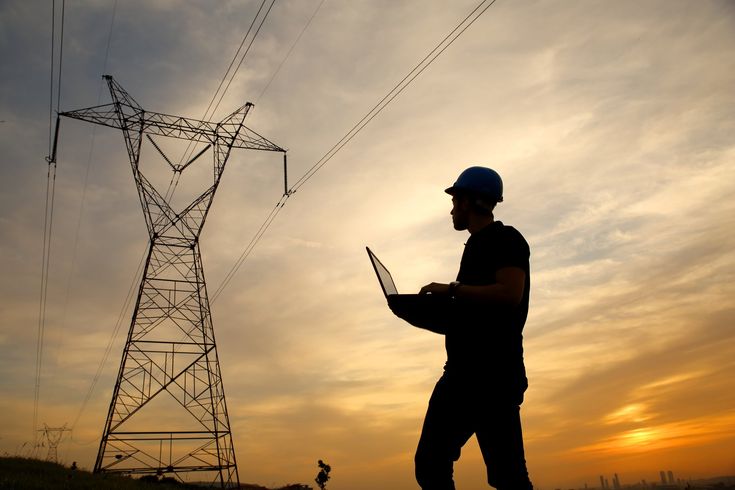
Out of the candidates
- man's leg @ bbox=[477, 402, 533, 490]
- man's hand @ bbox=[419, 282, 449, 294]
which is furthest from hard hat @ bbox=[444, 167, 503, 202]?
man's leg @ bbox=[477, 402, 533, 490]

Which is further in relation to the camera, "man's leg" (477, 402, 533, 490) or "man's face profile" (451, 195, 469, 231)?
"man's face profile" (451, 195, 469, 231)

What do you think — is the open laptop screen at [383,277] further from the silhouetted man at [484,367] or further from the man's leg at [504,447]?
the man's leg at [504,447]

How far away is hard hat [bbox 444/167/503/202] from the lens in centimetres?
426

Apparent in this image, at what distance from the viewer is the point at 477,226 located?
428cm

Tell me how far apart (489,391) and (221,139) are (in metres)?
24.0

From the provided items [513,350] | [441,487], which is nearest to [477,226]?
[513,350]

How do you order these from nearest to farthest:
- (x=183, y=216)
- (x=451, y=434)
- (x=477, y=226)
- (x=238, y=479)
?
(x=451, y=434) → (x=477, y=226) → (x=238, y=479) → (x=183, y=216)

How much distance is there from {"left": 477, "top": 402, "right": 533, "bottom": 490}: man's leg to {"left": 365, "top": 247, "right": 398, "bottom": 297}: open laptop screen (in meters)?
1.00

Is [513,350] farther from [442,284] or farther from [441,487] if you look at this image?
[441,487]

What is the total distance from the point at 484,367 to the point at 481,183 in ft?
4.35

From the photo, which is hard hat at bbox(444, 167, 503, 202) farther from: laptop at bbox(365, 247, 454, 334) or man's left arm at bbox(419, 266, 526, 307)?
laptop at bbox(365, 247, 454, 334)

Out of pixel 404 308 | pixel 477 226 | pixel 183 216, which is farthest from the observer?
pixel 183 216

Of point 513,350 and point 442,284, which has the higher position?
point 442,284

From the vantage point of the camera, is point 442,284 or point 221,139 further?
point 221,139
